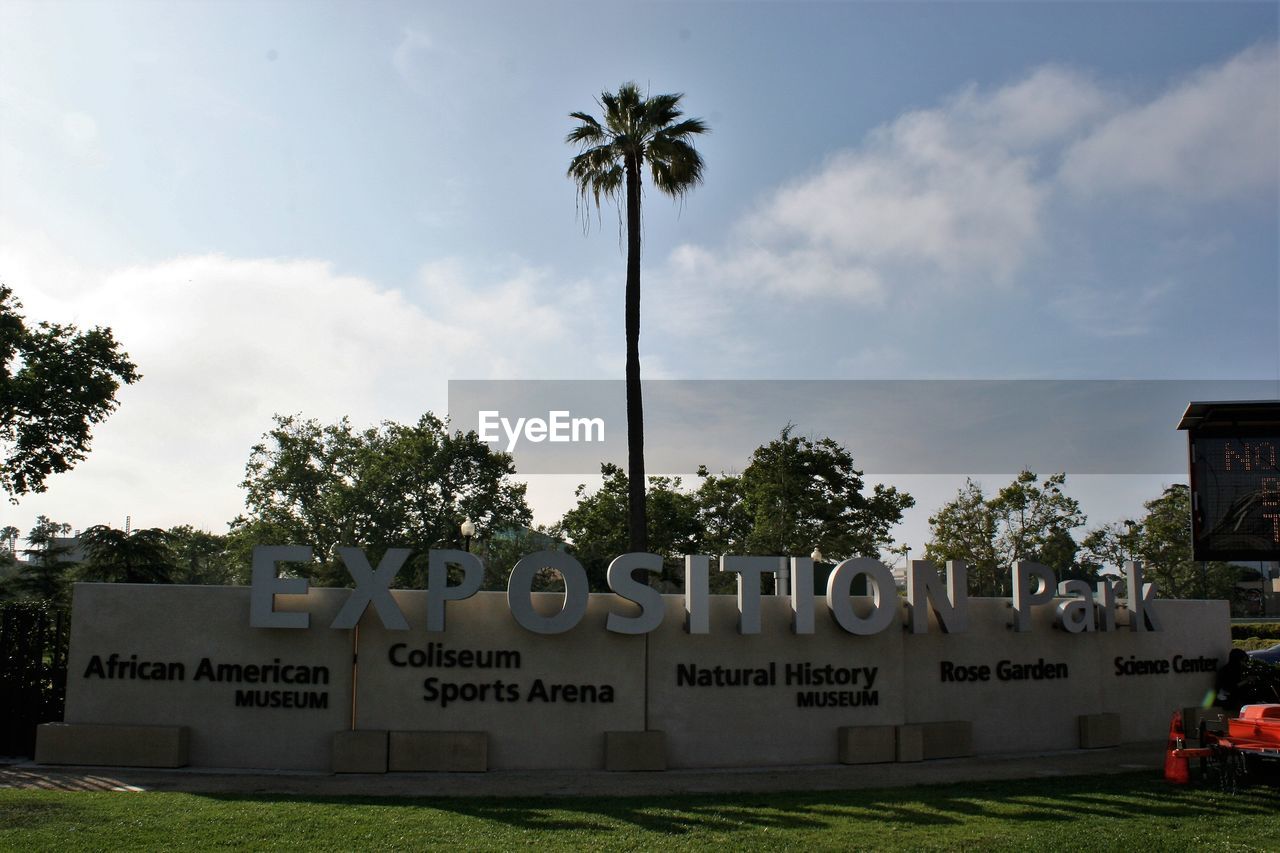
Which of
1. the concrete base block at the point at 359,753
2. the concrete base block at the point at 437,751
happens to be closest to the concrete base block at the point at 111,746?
the concrete base block at the point at 359,753

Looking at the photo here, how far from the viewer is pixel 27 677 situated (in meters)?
14.8

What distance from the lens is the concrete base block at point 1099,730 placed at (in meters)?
16.7

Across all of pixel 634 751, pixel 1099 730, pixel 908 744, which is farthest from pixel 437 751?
pixel 1099 730

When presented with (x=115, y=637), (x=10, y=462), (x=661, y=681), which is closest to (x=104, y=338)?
(x=10, y=462)

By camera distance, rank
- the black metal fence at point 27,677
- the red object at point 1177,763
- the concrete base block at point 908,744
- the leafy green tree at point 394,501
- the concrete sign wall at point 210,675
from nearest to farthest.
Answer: the red object at point 1177,763, the concrete sign wall at point 210,675, the black metal fence at point 27,677, the concrete base block at point 908,744, the leafy green tree at point 394,501

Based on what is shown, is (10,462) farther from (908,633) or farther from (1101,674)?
(1101,674)

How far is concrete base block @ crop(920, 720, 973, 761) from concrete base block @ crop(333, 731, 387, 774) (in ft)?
27.2

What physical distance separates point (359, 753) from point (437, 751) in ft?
3.52

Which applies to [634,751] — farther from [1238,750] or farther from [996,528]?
[996,528]

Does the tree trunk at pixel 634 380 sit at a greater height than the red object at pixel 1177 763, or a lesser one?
greater

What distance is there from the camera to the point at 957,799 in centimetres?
1196

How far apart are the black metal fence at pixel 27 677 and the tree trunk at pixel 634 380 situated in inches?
441

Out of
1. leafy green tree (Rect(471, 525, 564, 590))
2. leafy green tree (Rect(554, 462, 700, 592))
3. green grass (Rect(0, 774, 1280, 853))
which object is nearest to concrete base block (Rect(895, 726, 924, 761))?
green grass (Rect(0, 774, 1280, 853))

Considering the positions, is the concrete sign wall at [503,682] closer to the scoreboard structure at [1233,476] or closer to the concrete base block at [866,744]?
the concrete base block at [866,744]
